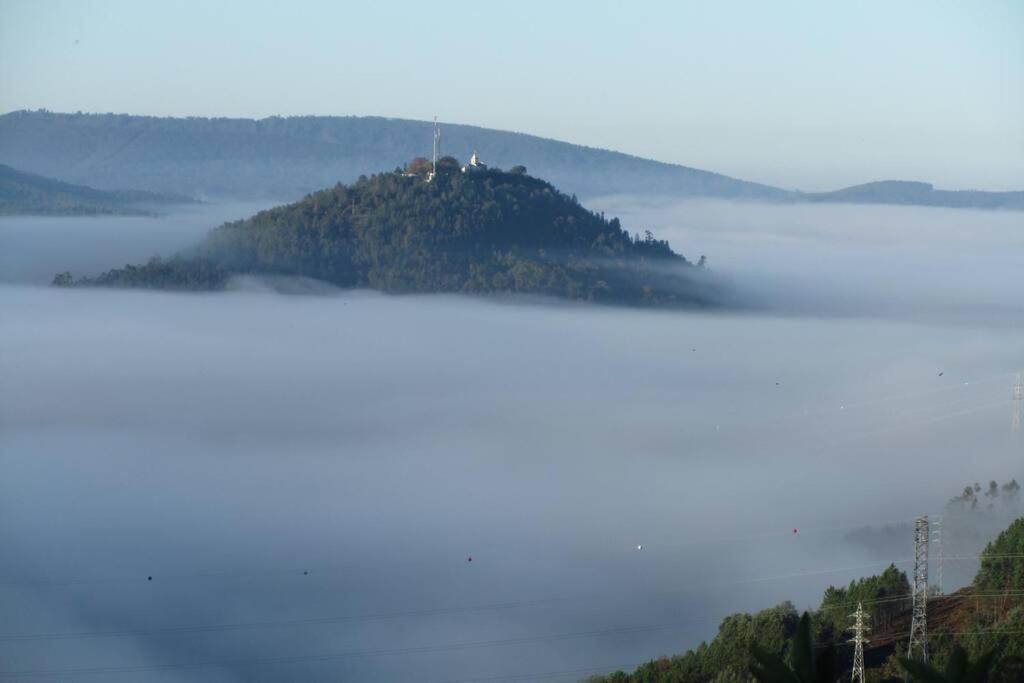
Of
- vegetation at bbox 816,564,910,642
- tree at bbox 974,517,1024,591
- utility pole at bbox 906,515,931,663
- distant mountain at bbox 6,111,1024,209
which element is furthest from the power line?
distant mountain at bbox 6,111,1024,209

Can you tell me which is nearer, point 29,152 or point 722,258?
point 722,258

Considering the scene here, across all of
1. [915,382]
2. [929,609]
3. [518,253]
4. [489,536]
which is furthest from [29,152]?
[929,609]

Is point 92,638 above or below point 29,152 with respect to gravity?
below

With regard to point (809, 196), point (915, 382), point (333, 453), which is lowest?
point (333, 453)

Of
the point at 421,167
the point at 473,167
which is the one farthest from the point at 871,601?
the point at 473,167

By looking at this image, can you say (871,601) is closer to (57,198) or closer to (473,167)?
(473,167)

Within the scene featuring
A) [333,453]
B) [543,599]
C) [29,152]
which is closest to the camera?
[543,599]

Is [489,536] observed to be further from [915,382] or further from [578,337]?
[578,337]

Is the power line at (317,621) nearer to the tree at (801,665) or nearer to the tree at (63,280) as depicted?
the tree at (801,665)
